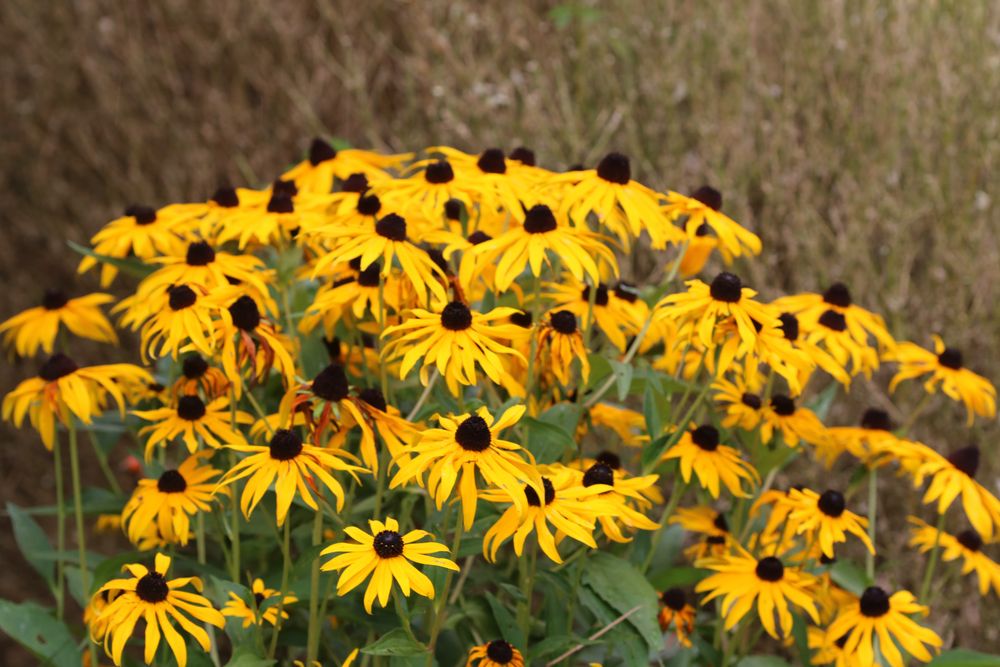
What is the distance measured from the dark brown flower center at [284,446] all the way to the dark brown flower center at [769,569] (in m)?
0.64

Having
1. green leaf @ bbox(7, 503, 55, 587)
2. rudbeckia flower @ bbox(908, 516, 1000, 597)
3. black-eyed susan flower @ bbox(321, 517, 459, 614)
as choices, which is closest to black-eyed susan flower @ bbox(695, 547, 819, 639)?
rudbeckia flower @ bbox(908, 516, 1000, 597)

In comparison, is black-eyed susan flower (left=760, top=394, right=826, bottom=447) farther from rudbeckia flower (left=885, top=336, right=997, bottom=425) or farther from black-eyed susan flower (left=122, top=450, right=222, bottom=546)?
black-eyed susan flower (left=122, top=450, right=222, bottom=546)

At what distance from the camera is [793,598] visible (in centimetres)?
150

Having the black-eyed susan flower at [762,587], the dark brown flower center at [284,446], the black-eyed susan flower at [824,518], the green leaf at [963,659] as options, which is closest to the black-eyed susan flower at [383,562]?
the dark brown flower center at [284,446]

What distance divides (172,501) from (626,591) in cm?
60

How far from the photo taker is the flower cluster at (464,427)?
1325 millimetres

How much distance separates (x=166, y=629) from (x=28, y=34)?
3186 millimetres

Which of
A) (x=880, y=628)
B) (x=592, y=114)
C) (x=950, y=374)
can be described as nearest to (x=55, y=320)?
(x=880, y=628)

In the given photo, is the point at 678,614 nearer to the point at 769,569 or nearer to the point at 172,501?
the point at 769,569

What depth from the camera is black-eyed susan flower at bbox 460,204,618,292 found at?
1427mm

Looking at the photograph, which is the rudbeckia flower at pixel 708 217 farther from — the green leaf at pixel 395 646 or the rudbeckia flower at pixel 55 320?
the rudbeckia flower at pixel 55 320

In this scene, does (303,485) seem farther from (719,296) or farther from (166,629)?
(719,296)

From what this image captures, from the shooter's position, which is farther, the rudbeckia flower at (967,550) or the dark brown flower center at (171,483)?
the rudbeckia flower at (967,550)

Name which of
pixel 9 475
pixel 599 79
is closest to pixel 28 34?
pixel 9 475
